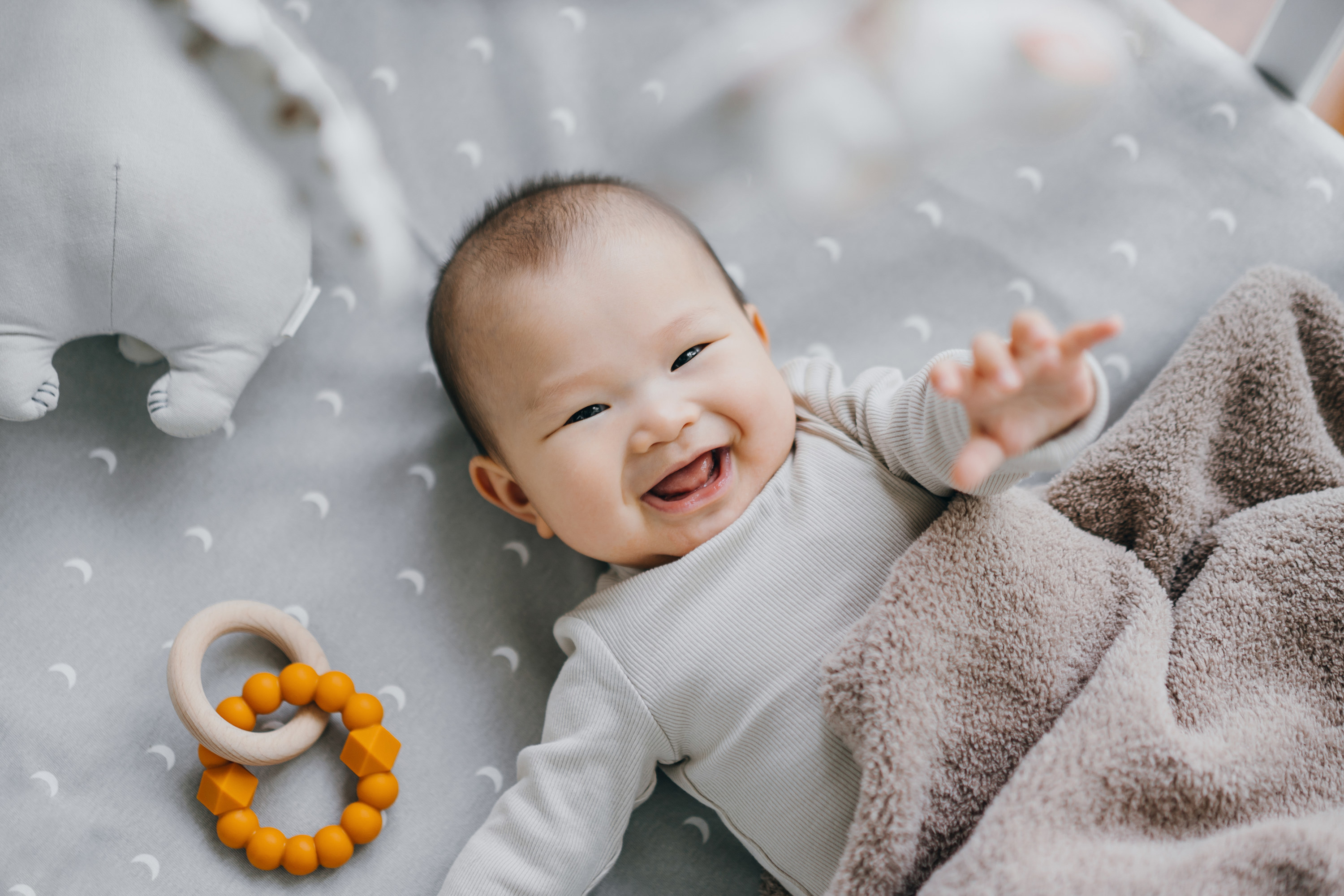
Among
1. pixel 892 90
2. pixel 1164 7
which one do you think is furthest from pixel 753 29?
pixel 1164 7

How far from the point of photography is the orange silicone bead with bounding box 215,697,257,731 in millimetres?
831

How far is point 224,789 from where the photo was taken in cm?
82

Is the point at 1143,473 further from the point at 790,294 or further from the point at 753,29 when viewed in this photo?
the point at 753,29

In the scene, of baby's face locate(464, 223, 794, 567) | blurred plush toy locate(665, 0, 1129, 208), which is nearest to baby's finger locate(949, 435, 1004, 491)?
baby's face locate(464, 223, 794, 567)

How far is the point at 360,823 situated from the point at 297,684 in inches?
5.5

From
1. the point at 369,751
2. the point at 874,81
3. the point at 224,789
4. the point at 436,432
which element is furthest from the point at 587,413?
the point at 874,81

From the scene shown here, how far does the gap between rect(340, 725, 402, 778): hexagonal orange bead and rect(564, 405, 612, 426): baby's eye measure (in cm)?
35

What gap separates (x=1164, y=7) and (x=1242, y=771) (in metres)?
0.86

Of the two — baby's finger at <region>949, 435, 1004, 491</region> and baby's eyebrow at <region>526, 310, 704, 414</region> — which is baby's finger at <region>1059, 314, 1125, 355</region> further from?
baby's eyebrow at <region>526, 310, 704, 414</region>

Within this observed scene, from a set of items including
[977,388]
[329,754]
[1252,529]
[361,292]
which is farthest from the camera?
[361,292]

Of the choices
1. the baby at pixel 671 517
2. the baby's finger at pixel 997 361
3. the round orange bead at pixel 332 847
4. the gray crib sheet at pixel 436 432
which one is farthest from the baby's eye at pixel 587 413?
the round orange bead at pixel 332 847

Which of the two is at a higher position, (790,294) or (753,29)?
(753,29)

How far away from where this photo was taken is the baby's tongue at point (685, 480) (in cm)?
82

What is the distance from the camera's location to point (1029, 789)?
0.67 m
